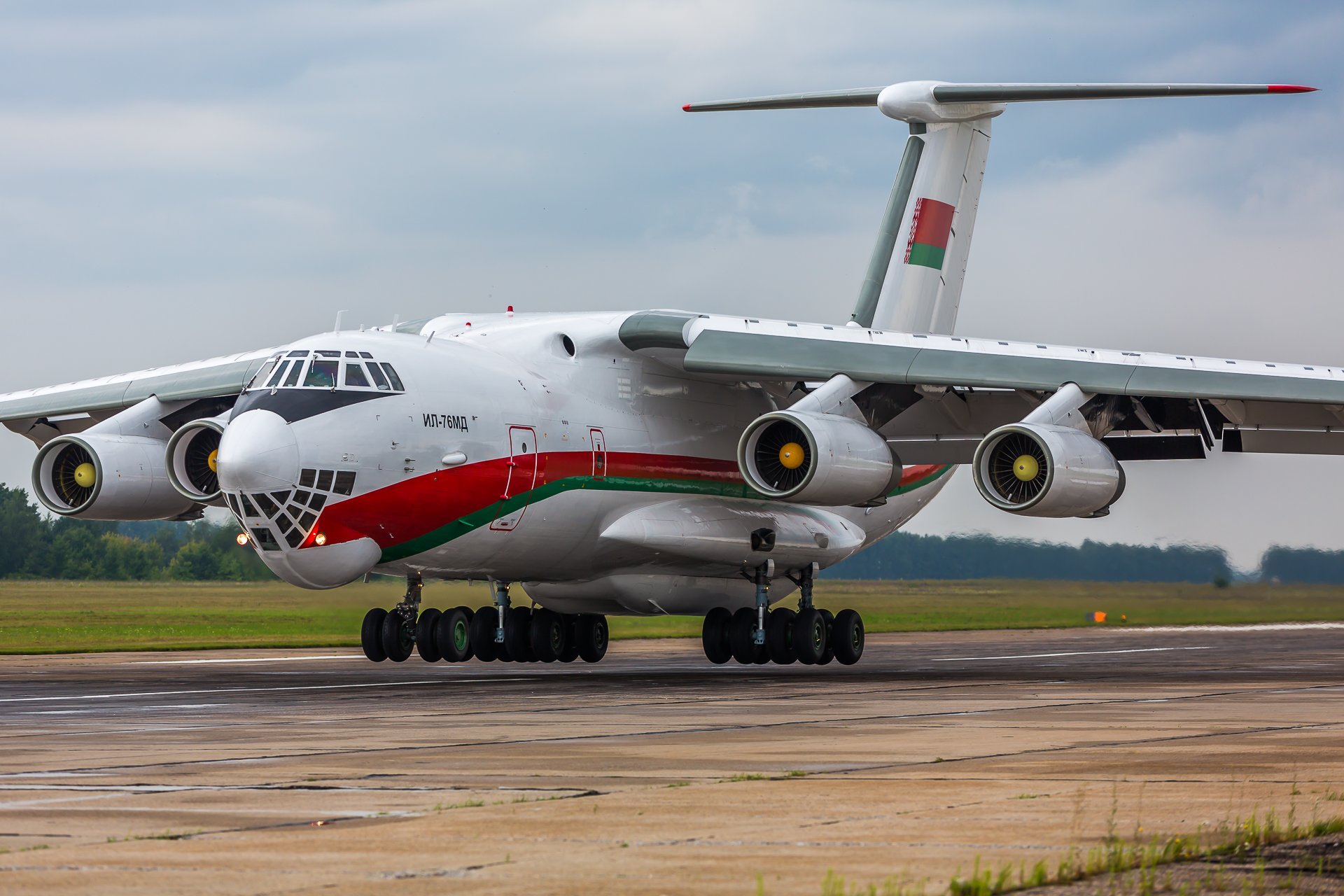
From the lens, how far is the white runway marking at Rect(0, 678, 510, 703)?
15953 mm

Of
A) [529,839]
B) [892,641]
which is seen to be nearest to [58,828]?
[529,839]

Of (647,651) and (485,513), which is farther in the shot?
(647,651)

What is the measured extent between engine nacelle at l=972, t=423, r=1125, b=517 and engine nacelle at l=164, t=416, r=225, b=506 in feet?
27.9

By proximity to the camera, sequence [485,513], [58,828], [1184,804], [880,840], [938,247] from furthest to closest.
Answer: [938,247]
[485,513]
[1184,804]
[58,828]
[880,840]

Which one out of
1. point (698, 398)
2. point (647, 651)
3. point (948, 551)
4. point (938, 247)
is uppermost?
point (938, 247)

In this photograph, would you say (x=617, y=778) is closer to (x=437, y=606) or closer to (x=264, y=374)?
(x=264, y=374)

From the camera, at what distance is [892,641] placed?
32.9 metres

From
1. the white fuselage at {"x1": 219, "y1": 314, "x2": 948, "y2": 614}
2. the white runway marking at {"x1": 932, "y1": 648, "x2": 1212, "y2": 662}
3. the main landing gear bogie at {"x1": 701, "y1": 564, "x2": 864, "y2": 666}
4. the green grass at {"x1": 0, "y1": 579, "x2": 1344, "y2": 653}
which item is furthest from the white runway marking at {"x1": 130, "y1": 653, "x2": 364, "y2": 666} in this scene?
the white runway marking at {"x1": 932, "y1": 648, "x2": 1212, "y2": 662}

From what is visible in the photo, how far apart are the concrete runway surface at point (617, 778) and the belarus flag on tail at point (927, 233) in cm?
836

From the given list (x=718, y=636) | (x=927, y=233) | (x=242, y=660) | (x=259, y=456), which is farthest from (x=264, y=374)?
(x=927, y=233)

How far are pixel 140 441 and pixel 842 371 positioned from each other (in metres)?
8.58

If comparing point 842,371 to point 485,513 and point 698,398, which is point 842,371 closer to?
point 698,398

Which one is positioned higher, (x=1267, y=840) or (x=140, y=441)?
(x=140, y=441)

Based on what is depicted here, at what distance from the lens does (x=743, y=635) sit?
70.7 feet
